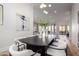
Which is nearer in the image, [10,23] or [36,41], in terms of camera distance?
[10,23]

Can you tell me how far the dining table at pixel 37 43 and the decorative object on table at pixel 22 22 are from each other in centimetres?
19

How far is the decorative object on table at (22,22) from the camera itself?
194cm

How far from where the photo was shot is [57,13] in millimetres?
1949

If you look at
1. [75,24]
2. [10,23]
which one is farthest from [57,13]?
[10,23]

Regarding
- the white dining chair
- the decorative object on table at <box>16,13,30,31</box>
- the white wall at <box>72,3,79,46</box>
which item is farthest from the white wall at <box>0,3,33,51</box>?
the white wall at <box>72,3,79,46</box>

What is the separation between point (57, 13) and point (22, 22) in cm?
62

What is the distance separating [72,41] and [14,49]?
3.22 ft

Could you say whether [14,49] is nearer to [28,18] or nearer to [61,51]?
[28,18]

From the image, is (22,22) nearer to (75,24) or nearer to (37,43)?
(37,43)

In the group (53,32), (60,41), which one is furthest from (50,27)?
(60,41)

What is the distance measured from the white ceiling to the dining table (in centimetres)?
35

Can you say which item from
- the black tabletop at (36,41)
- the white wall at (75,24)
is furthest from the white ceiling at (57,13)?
the black tabletop at (36,41)

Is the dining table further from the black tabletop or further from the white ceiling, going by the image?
the white ceiling

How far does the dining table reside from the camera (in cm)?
188
